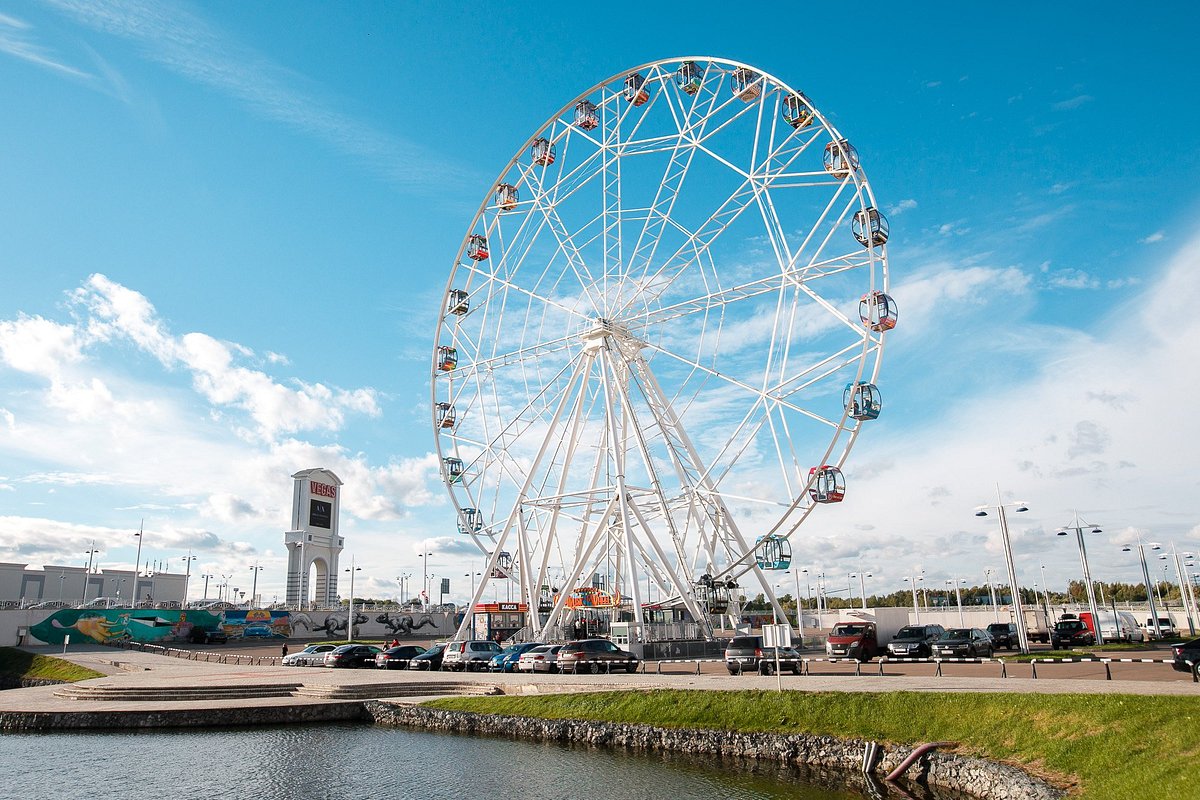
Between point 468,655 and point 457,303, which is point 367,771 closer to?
point 468,655

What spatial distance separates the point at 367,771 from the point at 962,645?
23.5 m

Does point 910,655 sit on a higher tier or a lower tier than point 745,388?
lower

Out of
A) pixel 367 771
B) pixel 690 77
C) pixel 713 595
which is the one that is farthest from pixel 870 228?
pixel 367 771

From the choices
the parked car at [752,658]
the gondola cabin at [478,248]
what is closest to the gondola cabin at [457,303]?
the gondola cabin at [478,248]

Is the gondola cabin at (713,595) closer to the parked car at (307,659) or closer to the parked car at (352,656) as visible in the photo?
the parked car at (352,656)

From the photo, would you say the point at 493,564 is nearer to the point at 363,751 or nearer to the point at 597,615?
the point at 597,615

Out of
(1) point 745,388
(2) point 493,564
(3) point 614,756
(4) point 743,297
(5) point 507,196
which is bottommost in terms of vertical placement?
(3) point 614,756

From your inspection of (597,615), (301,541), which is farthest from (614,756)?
(301,541)

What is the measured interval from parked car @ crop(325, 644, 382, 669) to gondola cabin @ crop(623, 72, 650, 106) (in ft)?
96.5

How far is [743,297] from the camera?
34750mm

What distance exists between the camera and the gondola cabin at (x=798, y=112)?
3403 cm

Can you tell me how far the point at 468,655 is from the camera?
37.0 m

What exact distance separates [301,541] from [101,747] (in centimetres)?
7138

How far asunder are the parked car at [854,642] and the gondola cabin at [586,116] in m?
25.7
